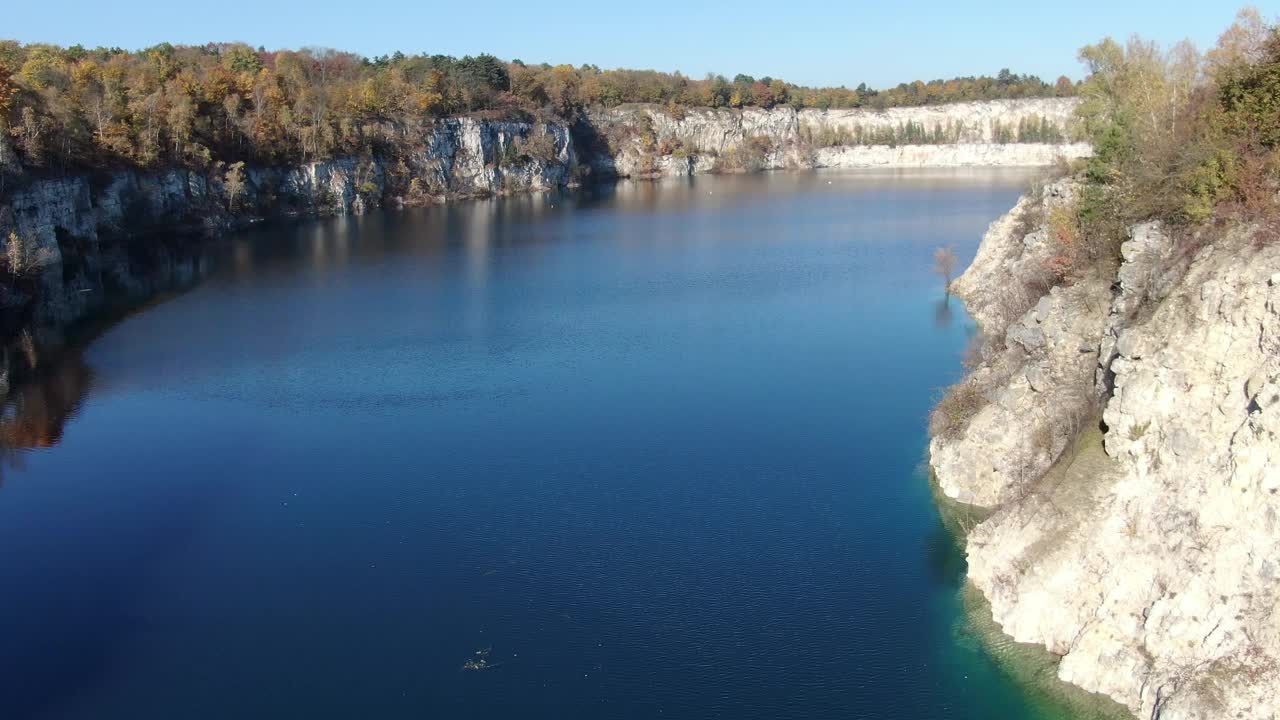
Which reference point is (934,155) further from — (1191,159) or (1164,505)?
(1164,505)

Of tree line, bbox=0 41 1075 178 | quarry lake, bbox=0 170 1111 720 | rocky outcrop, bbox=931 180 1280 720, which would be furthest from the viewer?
tree line, bbox=0 41 1075 178

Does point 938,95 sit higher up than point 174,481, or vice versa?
Answer: point 938,95

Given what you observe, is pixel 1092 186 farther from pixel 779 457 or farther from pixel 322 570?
pixel 322 570

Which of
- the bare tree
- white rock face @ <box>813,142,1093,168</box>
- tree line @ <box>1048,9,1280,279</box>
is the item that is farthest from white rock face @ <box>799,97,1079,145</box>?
tree line @ <box>1048,9,1280,279</box>

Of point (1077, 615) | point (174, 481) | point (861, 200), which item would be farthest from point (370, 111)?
point (1077, 615)

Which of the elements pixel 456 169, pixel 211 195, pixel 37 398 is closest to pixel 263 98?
pixel 211 195

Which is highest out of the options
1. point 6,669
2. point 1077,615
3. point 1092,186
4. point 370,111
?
point 370,111

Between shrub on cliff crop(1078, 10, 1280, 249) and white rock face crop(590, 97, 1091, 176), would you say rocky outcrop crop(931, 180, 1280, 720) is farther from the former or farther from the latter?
white rock face crop(590, 97, 1091, 176)
